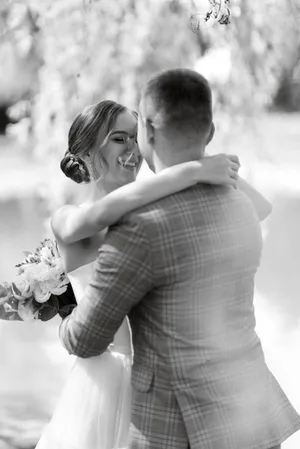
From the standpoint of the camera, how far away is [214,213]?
147 centimetres

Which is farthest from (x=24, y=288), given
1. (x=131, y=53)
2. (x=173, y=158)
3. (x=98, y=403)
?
(x=131, y=53)

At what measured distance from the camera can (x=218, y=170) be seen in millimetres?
1500

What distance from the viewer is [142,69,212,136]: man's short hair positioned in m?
1.45

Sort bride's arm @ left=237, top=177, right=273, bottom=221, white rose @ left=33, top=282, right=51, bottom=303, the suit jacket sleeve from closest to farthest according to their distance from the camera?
the suit jacket sleeve → bride's arm @ left=237, top=177, right=273, bottom=221 → white rose @ left=33, top=282, right=51, bottom=303

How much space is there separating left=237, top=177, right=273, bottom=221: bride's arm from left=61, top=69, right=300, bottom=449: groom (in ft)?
0.51

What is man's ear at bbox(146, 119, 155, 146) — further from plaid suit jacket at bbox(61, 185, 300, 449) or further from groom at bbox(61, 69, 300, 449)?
plaid suit jacket at bbox(61, 185, 300, 449)

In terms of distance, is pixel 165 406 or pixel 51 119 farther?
pixel 51 119

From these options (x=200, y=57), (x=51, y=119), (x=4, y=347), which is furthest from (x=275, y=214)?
(x=4, y=347)

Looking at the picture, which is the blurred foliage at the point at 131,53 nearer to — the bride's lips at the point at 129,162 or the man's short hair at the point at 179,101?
the bride's lips at the point at 129,162

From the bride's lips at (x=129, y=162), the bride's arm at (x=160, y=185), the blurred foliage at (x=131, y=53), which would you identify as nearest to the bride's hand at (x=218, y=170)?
the bride's arm at (x=160, y=185)

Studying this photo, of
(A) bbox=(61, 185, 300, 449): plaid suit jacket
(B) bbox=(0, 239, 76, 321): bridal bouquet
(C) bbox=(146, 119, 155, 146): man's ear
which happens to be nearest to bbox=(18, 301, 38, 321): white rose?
(B) bbox=(0, 239, 76, 321): bridal bouquet

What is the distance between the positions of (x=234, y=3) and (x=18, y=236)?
171cm

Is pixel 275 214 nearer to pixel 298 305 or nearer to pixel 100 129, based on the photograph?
pixel 298 305

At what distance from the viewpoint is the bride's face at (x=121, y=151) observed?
2.01m
